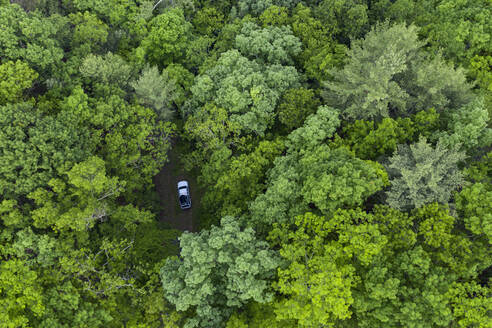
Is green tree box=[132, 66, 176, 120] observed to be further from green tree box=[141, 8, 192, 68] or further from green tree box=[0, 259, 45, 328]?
green tree box=[0, 259, 45, 328]

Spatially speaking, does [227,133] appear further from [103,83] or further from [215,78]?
[103,83]

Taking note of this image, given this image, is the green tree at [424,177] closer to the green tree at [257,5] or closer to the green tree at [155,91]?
the green tree at [155,91]

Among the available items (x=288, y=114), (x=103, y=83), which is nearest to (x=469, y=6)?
(x=288, y=114)

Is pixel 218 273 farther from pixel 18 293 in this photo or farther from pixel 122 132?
pixel 122 132

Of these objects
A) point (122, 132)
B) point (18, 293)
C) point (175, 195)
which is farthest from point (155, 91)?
point (18, 293)

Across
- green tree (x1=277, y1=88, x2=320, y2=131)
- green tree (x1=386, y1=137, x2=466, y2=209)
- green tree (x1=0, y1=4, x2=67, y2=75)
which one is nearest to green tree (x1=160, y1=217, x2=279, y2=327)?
green tree (x1=386, y1=137, x2=466, y2=209)

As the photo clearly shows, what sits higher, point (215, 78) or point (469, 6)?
point (469, 6)
